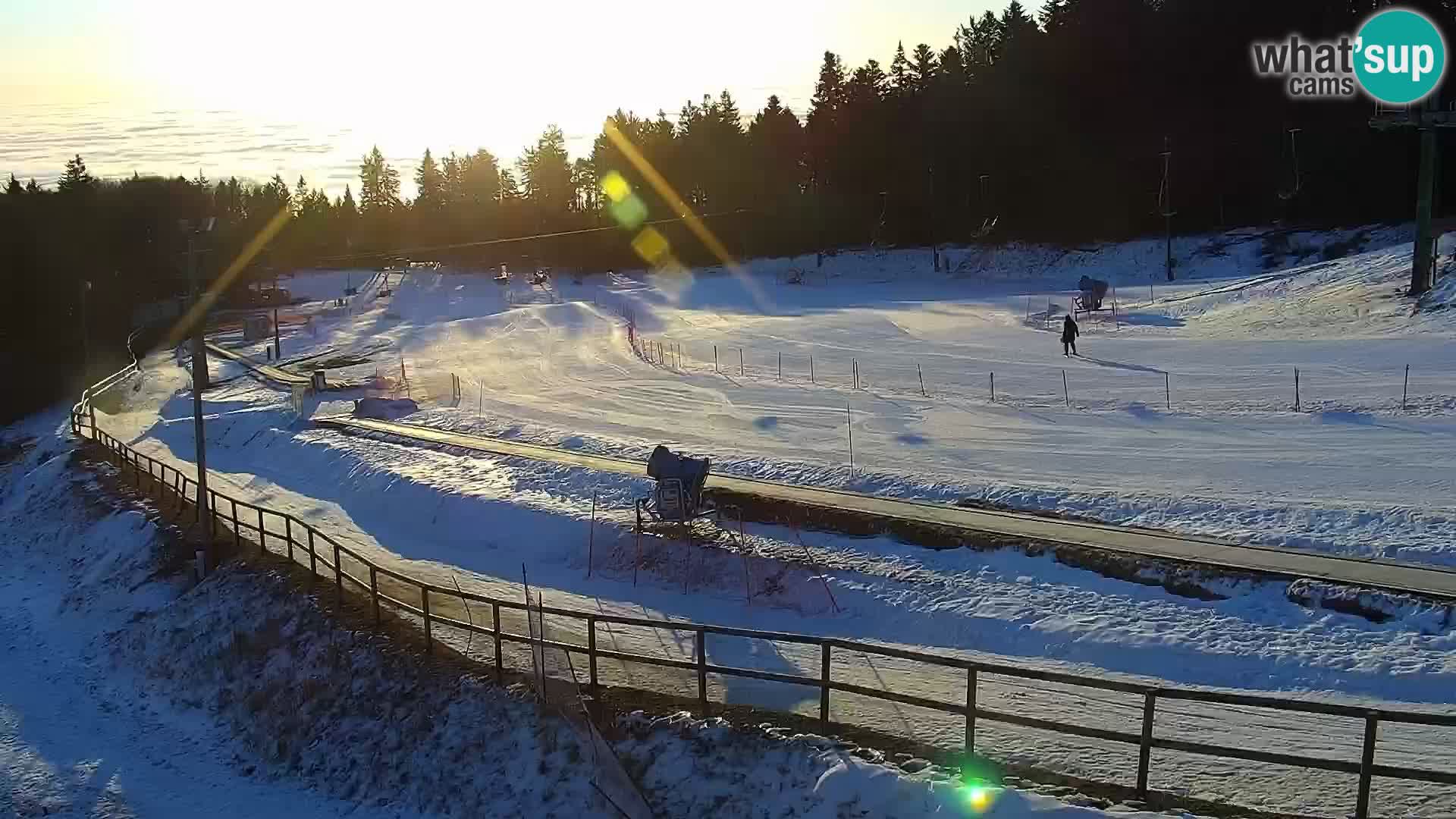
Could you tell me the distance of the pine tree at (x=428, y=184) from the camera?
17075cm

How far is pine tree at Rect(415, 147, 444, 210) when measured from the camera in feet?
560

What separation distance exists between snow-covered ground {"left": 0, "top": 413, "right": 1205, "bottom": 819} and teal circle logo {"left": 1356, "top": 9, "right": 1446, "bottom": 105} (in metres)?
53.2

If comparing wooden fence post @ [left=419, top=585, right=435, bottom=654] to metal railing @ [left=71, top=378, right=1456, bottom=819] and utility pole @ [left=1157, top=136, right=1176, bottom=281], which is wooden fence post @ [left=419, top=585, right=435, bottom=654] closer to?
metal railing @ [left=71, top=378, right=1456, bottom=819]

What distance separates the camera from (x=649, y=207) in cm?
12594

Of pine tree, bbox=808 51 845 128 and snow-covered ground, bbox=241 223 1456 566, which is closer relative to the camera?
snow-covered ground, bbox=241 223 1456 566

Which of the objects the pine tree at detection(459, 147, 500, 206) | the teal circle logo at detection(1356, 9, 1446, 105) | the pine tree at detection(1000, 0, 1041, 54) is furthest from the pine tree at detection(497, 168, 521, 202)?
the teal circle logo at detection(1356, 9, 1446, 105)

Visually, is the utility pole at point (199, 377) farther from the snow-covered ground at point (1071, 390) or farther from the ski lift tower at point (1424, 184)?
the ski lift tower at point (1424, 184)

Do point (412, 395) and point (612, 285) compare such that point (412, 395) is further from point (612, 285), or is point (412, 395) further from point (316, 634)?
point (612, 285)

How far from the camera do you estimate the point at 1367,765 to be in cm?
956

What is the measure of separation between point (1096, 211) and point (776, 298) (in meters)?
25.6

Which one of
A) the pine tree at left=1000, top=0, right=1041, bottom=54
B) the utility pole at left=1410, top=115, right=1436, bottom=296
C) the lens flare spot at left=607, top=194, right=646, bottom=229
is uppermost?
the pine tree at left=1000, top=0, right=1041, bottom=54

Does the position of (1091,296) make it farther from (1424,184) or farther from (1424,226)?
(1424,184)

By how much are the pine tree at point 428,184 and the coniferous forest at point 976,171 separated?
152ft

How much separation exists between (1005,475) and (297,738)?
15.9 m
